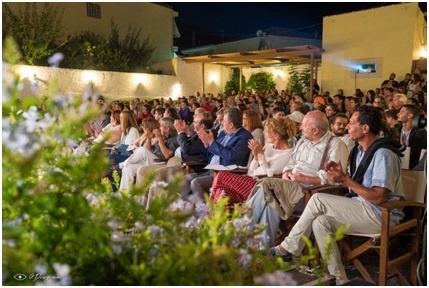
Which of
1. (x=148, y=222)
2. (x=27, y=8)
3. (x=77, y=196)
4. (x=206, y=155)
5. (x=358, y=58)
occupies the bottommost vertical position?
(x=206, y=155)

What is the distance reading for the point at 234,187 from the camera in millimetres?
3969

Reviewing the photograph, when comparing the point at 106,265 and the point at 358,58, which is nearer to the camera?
the point at 106,265

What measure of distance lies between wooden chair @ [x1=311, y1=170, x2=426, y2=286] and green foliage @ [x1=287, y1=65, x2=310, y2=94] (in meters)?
13.6

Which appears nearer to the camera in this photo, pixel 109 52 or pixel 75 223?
pixel 75 223

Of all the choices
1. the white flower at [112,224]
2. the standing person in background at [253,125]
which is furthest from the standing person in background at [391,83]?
the white flower at [112,224]

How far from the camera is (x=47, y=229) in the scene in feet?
3.70

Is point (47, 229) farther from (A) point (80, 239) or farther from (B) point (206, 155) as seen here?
(B) point (206, 155)

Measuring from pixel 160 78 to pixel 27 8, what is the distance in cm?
607

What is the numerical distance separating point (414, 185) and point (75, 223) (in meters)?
2.98

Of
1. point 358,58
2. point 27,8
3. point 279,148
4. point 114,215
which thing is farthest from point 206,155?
point 27,8

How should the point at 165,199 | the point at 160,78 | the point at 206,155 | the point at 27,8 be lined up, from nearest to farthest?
the point at 165,199 → the point at 206,155 → the point at 27,8 → the point at 160,78

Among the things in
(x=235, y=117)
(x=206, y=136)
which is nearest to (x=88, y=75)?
(x=206, y=136)

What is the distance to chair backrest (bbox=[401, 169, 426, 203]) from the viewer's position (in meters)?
3.27

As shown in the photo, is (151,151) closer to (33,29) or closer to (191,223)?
(191,223)
